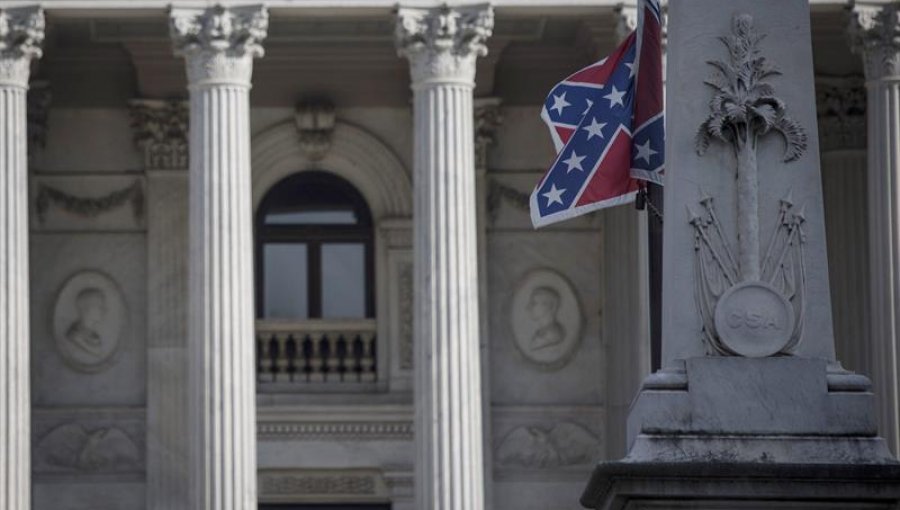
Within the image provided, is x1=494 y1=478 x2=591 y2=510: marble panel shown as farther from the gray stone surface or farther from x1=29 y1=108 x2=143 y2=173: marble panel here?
the gray stone surface

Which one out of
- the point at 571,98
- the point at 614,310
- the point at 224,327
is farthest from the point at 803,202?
the point at 614,310

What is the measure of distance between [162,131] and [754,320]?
3039 cm

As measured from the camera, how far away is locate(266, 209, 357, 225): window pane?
45.9 meters

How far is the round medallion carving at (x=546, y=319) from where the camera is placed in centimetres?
4562

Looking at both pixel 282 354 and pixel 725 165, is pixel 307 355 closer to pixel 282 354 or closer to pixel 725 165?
pixel 282 354

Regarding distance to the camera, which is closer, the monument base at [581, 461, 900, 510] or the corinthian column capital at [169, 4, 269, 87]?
the monument base at [581, 461, 900, 510]

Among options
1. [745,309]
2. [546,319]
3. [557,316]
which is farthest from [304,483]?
[745,309]

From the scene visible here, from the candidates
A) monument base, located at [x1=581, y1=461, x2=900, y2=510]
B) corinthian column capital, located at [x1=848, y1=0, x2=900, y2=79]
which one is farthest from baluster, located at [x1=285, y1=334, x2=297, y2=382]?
monument base, located at [x1=581, y1=461, x2=900, y2=510]

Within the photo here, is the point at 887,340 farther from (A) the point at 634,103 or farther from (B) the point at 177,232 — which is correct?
(A) the point at 634,103

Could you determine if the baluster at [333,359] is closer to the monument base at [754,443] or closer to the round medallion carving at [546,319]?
the round medallion carving at [546,319]

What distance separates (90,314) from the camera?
45.3 metres

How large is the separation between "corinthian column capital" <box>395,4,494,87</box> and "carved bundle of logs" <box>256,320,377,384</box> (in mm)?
6454

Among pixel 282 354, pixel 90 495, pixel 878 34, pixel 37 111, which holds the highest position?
pixel 878 34

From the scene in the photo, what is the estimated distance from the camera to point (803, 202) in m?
15.6
